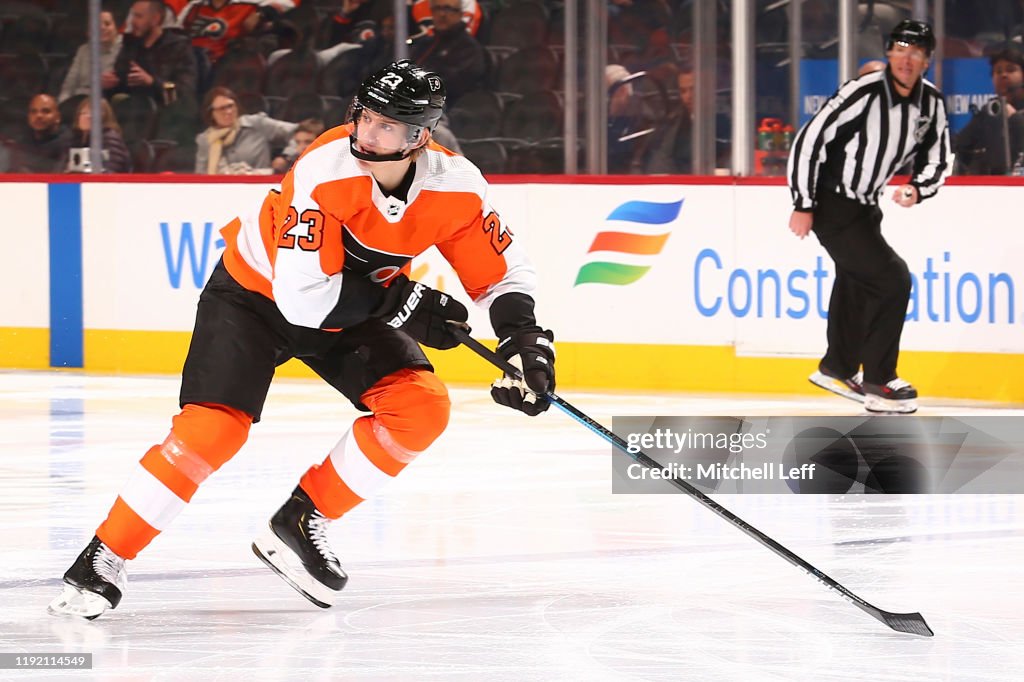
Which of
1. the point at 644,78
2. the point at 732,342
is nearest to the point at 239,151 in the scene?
the point at 644,78

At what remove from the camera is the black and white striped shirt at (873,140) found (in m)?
6.32

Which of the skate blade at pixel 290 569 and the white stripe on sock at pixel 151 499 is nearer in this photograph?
the white stripe on sock at pixel 151 499

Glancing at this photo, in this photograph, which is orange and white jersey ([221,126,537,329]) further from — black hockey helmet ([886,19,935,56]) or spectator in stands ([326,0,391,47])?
spectator in stands ([326,0,391,47])

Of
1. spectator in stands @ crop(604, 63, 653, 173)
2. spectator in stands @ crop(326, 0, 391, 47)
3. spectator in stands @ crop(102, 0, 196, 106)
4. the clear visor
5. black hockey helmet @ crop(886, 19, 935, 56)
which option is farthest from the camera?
spectator in stands @ crop(102, 0, 196, 106)

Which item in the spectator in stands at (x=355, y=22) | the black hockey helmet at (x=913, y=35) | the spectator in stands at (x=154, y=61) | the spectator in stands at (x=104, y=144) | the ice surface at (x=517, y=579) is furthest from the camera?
the spectator in stands at (x=154, y=61)

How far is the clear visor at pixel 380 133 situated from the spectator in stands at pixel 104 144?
4.93 meters

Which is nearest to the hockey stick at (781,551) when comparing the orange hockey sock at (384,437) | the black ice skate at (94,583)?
the orange hockey sock at (384,437)

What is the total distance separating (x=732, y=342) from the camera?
695cm

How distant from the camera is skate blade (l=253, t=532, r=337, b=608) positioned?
11.4 feet

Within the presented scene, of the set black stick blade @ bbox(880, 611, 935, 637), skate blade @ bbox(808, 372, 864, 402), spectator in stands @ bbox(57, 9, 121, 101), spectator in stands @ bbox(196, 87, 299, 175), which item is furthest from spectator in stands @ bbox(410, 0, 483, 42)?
black stick blade @ bbox(880, 611, 935, 637)

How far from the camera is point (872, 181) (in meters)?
6.39

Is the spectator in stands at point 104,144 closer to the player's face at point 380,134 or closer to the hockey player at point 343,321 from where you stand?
the hockey player at point 343,321

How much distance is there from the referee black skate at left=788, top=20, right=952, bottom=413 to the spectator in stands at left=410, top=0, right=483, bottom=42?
1.81m

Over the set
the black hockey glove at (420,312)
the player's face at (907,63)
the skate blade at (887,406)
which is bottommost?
the skate blade at (887,406)
